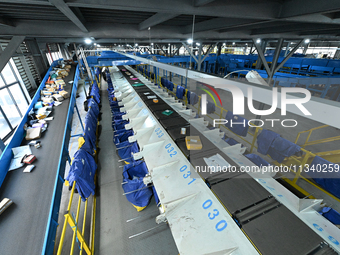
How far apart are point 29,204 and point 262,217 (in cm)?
379

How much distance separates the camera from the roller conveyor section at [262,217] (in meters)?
1.77

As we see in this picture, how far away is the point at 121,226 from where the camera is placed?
12.0 ft

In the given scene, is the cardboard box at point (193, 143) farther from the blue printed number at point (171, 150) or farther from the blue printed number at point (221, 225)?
the blue printed number at point (221, 225)

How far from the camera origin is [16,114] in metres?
7.89

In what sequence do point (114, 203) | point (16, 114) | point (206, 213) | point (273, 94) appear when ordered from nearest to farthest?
point (273, 94), point (206, 213), point (114, 203), point (16, 114)

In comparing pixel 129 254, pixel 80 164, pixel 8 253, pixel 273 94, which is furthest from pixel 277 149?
pixel 8 253

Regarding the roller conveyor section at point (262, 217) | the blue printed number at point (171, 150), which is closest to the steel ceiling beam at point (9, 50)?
the blue printed number at point (171, 150)

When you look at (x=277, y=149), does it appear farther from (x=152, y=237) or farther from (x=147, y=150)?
(x=152, y=237)

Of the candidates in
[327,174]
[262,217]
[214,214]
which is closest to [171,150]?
[214,214]

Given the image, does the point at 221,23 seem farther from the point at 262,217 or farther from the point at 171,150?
the point at 262,217

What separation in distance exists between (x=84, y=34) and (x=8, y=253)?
4.45 metres

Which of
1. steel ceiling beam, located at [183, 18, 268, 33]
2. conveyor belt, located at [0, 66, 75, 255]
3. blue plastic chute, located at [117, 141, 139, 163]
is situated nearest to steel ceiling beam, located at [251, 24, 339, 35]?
steel ceiling beam, located at [183, 18, 268, 33]

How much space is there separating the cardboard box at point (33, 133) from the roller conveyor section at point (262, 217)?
438 cm

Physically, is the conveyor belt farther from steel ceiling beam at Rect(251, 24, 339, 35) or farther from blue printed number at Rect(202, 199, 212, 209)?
steel ceiling beam at Rect(251, 24, 339, 35)
